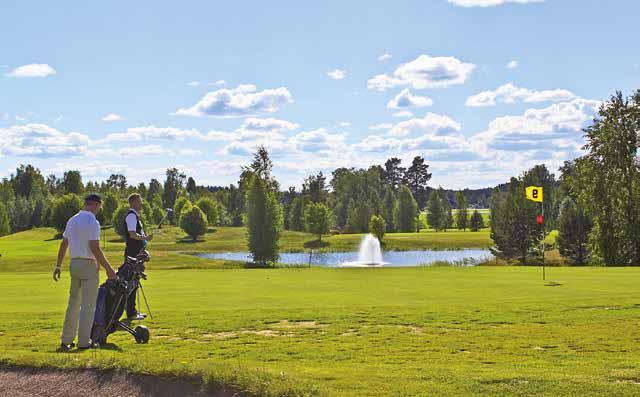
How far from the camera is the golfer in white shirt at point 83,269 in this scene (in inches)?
431

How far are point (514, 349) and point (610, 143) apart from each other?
52.8 meters

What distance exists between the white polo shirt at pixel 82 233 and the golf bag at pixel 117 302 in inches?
37.2

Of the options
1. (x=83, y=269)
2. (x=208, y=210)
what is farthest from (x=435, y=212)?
(x=83, y=269)

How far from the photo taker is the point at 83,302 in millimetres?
11125

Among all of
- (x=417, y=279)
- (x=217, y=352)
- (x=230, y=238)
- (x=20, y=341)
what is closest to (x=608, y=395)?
(x=217, y=352)

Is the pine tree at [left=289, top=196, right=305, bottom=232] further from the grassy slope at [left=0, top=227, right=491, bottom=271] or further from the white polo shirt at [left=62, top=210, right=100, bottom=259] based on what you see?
the white polo shirt at [left=62, top=210, right=100, bottom=259]

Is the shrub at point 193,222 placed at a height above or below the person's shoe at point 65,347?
above

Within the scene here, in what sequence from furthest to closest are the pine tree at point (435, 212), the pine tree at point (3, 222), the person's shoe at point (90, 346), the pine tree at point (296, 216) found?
the pine tree at point (435, 212), the pine tree at point (296, 216), the pine tree at point (3, 222), the person's shoe at point (90, 346)

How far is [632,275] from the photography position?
2873 cm

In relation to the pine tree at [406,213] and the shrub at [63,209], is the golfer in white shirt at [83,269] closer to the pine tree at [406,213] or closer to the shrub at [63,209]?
the shrub at [63,209]

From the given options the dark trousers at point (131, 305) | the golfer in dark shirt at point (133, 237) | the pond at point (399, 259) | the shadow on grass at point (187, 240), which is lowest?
the pond at point (399, 259)

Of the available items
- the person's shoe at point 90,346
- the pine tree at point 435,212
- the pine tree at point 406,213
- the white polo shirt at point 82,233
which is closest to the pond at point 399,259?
the pine tree at point 406,213

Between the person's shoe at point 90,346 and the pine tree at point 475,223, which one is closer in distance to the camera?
the person's shoe at point 90,346

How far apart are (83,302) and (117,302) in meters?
0.83
